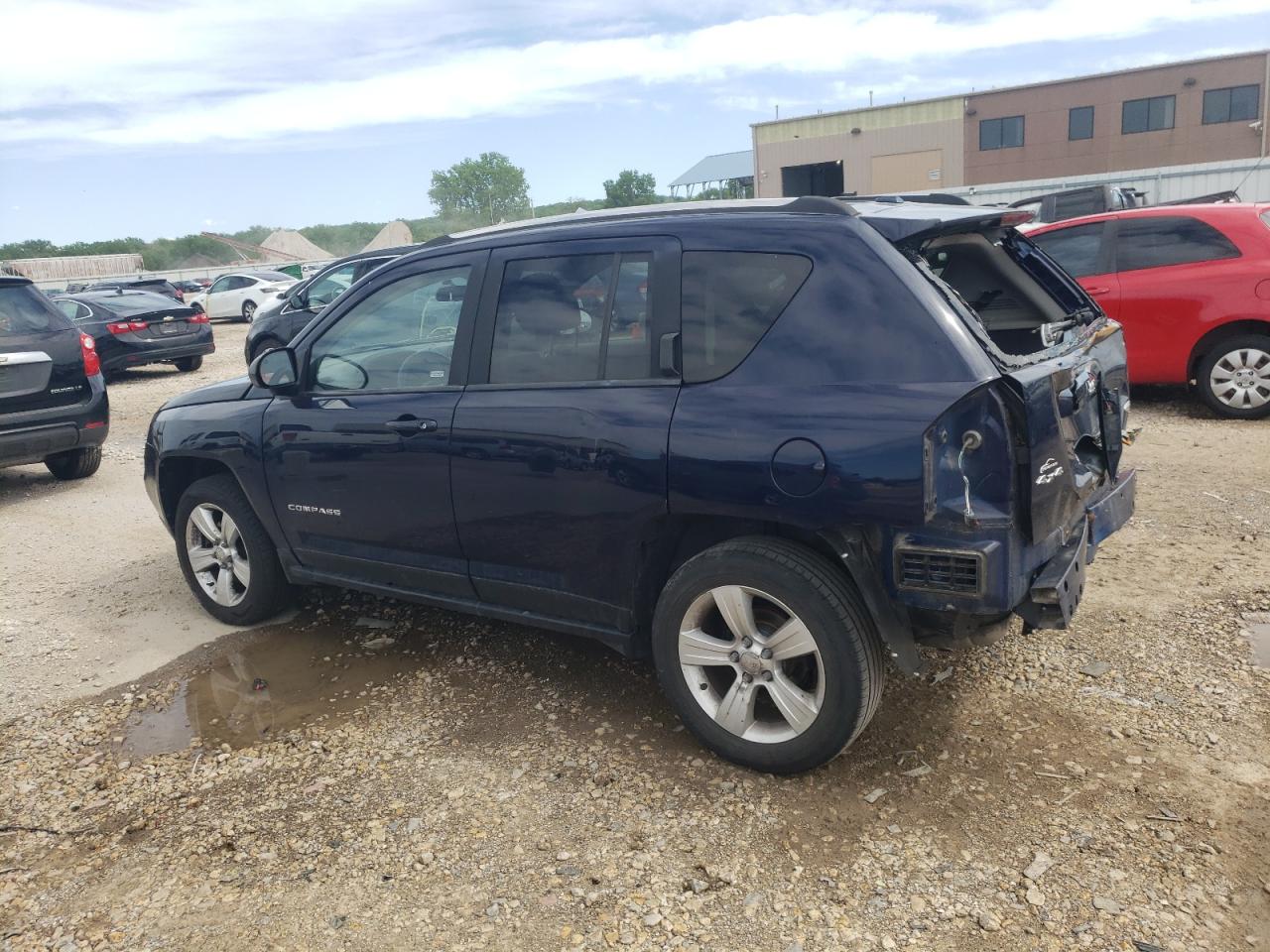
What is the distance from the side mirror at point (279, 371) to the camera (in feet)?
14.7

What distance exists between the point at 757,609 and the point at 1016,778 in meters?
1.01

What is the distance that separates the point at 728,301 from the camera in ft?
11.0

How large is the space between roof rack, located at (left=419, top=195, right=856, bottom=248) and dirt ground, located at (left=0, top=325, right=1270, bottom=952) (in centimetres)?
185

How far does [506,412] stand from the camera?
3.78m

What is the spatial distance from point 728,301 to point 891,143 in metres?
49.3

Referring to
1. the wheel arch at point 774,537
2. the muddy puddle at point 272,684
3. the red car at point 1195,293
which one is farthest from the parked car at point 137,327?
the wheel arch at point 774,537

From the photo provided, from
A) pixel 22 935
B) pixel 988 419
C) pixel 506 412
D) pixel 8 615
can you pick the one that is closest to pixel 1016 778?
pixel 988 419

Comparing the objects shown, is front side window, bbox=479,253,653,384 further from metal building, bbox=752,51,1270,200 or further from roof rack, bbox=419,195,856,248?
metal building, bbox=752,51,1270,200

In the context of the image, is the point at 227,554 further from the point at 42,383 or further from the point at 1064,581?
the point at 42,383

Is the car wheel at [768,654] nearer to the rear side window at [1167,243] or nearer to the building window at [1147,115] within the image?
the rear side window at [1167,243]

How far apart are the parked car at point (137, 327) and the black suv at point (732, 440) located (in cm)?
1230

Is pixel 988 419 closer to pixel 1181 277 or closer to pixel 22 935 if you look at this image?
pixel 22 935

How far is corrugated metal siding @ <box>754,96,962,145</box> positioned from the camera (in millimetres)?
47750

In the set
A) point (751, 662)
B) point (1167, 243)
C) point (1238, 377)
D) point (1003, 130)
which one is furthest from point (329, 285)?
point (1003, 130)
